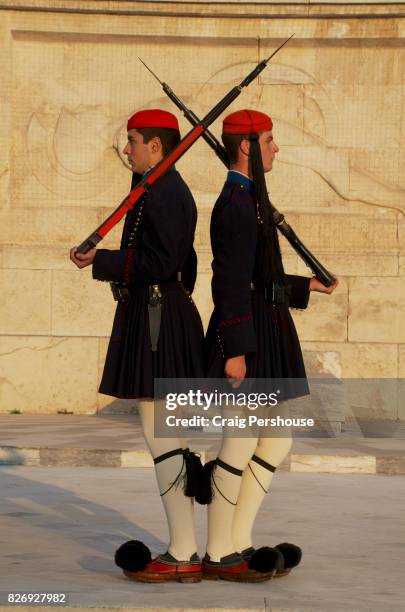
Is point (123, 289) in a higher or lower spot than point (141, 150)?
lower

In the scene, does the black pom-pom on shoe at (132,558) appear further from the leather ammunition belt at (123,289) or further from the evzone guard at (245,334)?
the leather ammunition belt at (123,289)

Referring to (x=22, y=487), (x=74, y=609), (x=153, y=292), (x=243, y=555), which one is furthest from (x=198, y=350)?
(x=22, y=487)

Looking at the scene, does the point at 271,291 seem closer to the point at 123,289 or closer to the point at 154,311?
the point at 154,311

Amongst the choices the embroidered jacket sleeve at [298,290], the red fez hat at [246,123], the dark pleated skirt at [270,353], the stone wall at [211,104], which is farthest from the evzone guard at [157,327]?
the stone wall at [211,104]

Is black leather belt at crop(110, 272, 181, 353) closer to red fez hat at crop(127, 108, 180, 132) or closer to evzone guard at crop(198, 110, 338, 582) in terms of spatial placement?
evzone guard at crop(198, 110, 338, 582)

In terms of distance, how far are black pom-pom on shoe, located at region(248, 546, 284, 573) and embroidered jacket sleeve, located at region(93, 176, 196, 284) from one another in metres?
1.11

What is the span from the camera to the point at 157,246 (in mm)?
5645

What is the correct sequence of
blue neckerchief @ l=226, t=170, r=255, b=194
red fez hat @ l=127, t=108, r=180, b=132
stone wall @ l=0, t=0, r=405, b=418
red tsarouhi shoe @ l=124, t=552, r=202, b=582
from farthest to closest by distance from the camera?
stone wall @ l=0, t=0, r=405, b=418 → red fez hat @ l=127, t=108, r=180, b=132 → blue neckerchief @ l=226, t=170, r=255, b=194 → red tsarouhi shoe @ l=124, t=552, r=202, b=582

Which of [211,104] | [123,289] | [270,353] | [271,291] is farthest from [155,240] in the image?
[211,104]

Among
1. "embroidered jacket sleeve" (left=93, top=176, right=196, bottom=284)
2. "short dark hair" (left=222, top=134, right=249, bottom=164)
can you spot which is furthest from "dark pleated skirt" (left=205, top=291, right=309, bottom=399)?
"short dark hair" (left=222, top=134, right=249, bottom=164)

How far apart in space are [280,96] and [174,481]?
27.8 ft

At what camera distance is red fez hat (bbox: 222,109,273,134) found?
225 inches

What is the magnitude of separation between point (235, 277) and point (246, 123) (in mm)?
652

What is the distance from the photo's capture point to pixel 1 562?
19.2 ft
